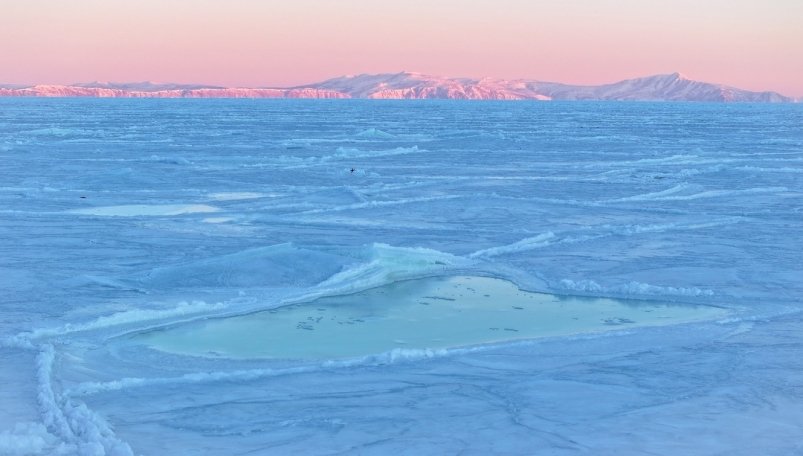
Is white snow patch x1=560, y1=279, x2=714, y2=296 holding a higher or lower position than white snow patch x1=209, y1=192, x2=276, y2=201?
higher

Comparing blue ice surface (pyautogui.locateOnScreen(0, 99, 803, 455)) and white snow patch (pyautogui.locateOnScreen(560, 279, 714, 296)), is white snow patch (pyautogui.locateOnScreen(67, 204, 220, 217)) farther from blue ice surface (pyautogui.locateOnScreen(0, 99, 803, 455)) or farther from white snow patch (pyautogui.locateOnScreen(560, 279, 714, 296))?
white snow patch (pyautogui.locateOnScreen(560, 279, 714, 296))

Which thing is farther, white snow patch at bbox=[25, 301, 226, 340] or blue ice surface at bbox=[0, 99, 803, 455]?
white snow patch at bbox=[25, 301, 226, 340]

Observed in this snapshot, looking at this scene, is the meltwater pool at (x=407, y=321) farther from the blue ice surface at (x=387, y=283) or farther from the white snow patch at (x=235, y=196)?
the white snow patch at (x=235, y=196)

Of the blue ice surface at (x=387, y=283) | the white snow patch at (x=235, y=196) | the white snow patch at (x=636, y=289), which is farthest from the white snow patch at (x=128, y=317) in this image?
the white snow patch at (x=235, y=196)

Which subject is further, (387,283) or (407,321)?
(387,283)

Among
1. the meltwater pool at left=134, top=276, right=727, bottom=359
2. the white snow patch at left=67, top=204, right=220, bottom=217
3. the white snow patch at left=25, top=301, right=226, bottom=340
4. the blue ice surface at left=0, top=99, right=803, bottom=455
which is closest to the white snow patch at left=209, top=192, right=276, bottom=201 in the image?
the blue ice surface at left=0, top=99, right=803, bottom=455

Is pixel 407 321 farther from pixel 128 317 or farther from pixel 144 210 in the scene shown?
pixel 144 210

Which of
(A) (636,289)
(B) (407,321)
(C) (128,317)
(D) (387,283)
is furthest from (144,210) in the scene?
(A) (636,289)
